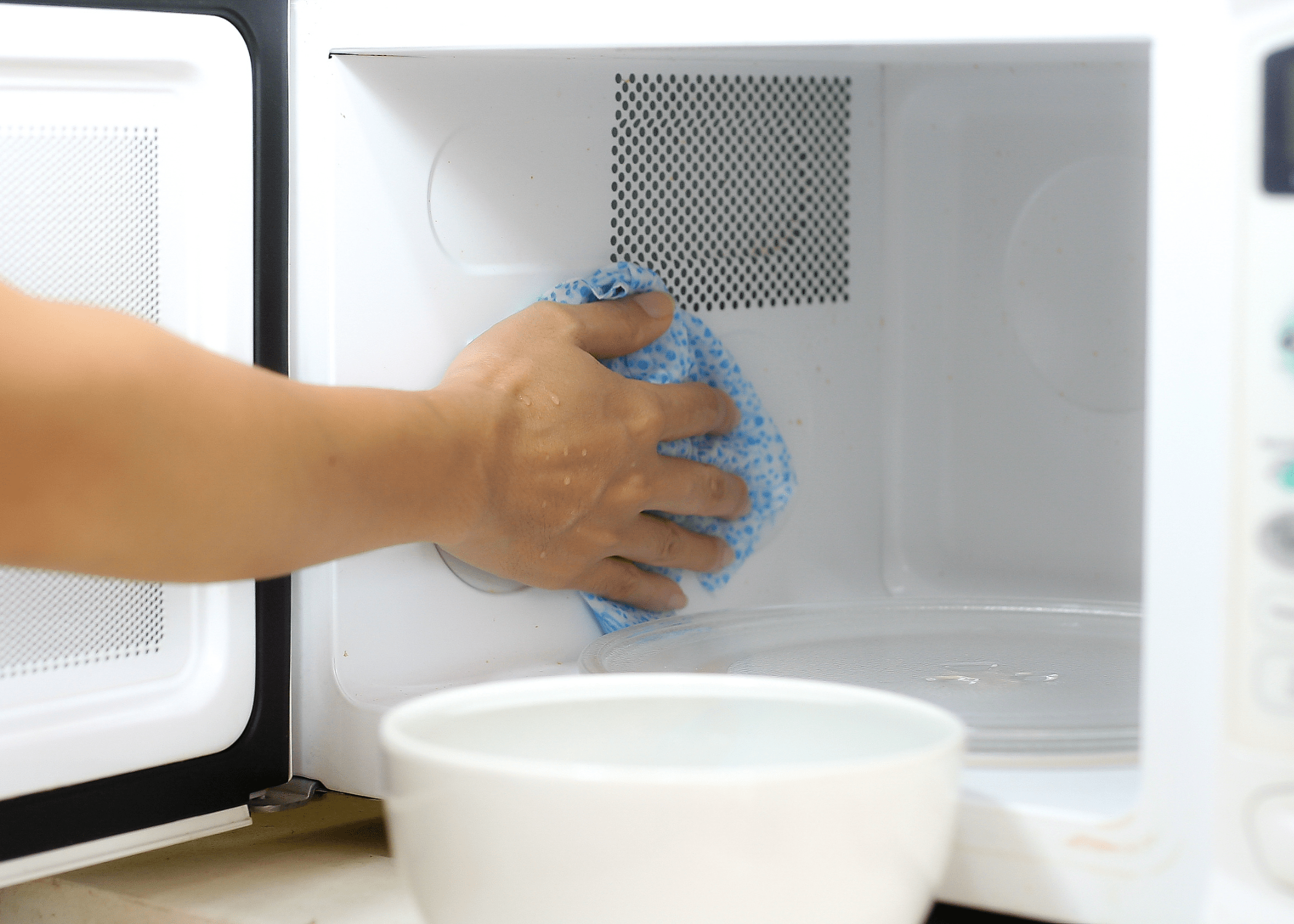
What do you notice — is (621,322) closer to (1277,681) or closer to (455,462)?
(455,462)

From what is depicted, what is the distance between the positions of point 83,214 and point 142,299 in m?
0.05

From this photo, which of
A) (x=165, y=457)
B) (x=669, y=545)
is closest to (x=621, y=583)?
(x=669, y=545)

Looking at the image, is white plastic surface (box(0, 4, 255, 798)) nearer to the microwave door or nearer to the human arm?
the microwave door

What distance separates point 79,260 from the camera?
62cm

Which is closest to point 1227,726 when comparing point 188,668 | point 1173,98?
point 1173,98

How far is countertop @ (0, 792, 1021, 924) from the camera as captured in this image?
1.98 ft

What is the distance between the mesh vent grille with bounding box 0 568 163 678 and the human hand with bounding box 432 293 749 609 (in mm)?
162

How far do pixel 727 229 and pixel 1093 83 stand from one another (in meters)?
0.31

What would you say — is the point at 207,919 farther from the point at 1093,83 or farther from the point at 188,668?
the point at 1093,83

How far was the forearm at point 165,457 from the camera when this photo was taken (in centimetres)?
45

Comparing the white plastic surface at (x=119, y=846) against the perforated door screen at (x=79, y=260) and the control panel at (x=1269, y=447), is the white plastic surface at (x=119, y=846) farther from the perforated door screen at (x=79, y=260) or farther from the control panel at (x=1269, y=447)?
the control panel at (x=1269, y=447)

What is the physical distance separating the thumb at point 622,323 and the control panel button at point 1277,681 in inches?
17.0

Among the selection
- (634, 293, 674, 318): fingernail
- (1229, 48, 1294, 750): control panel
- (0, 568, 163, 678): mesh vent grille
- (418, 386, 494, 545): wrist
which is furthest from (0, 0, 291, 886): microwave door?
(1229, 48, 1294, 750): control panel

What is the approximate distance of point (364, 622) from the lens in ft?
2.35
